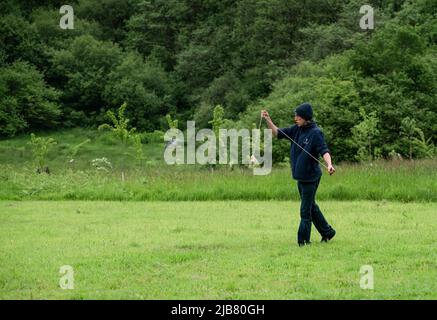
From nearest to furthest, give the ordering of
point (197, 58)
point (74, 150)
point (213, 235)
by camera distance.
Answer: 1. point (213, 235)
2. point (74, 150)
3. point (197, 58)

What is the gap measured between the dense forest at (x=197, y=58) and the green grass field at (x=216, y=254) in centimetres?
2471

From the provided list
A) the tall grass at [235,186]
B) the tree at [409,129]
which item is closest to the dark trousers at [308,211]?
the tall grass at [235,186]

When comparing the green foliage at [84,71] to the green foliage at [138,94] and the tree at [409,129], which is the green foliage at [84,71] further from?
the tree at [409,129]

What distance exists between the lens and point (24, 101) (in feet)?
216

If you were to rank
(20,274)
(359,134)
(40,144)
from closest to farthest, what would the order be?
(20,274) < (359,134) < (40,144)

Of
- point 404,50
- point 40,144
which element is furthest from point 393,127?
point 40,144

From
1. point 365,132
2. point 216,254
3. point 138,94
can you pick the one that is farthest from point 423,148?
point 138,94

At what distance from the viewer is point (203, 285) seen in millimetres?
9430

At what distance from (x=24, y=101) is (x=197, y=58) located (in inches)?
607

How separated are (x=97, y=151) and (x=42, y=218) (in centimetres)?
4342

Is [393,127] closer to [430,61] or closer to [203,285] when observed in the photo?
[430,61]

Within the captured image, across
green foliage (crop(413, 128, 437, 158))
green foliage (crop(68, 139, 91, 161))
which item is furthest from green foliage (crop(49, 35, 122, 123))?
green foliage (crop(413, 128, 437, 158))

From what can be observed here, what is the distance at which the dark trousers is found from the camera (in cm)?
1206

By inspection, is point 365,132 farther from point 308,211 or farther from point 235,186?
point 308,211
